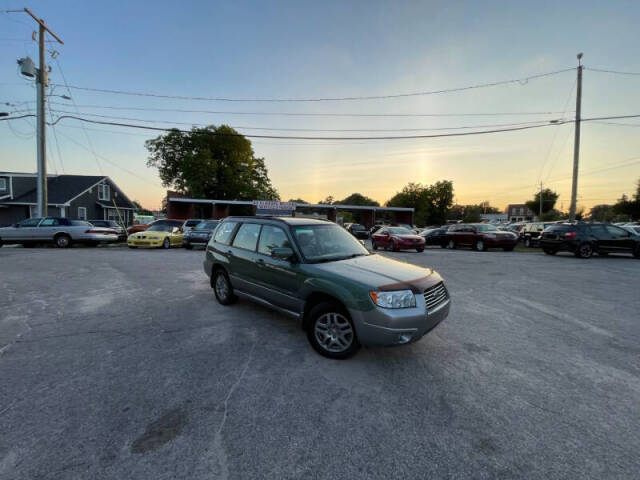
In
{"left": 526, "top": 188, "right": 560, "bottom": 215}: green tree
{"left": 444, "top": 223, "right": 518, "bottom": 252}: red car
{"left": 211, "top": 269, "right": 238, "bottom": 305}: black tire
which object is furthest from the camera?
{"left": 526, "top": 188, "right": 560, "bottom": 215}: green tree

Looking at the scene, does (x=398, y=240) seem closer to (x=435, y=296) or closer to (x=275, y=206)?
(x=435, y=296)

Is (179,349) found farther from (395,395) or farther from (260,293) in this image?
(395,395)

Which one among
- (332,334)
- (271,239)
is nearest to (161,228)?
(271,239)

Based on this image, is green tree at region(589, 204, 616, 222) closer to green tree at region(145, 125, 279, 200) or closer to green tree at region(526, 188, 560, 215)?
green tree at region(526, 188, 560, 215)

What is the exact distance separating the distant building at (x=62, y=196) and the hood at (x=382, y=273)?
1125 inches

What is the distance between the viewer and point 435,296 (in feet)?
11.4

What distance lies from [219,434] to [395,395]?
1.58 metres

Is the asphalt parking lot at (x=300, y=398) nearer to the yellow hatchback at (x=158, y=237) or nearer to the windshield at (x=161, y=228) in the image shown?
the yellow hatchback at (x=158, y=237)

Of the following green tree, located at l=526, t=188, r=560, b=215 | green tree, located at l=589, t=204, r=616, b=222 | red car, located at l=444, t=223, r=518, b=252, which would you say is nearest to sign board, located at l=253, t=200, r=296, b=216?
red car, located at l=444, t=223, r=518, b=252

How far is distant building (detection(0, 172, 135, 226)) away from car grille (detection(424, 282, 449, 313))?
96.7ft

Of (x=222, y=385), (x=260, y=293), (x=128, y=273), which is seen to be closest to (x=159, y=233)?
(x=128, y=273)

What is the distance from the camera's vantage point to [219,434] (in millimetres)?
2211

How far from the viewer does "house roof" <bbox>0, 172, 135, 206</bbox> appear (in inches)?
1109

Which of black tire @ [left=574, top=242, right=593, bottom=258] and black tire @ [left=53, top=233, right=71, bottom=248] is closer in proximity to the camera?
black tire @ [left=574, top=242, right=593, bottom=258]
